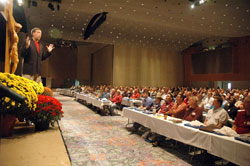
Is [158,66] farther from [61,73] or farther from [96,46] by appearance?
[61,73]

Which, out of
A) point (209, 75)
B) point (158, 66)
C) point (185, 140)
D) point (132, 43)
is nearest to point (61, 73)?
point (132, 43)

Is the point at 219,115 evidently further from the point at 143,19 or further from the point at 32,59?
the point at 143,19

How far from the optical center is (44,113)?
7.27 feet

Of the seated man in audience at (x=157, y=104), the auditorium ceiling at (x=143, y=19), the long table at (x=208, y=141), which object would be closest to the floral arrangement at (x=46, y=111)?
the long table at (x=208, y=141)

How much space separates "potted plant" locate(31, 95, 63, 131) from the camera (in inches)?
85.0

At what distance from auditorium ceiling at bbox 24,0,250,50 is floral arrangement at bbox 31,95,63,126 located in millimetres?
8255

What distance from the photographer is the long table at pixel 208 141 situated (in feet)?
7.88

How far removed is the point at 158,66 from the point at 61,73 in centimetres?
1093

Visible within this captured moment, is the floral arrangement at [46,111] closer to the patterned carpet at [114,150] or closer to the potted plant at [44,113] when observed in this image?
the potted plant at [44,113]

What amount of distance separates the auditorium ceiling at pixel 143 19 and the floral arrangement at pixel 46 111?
825 cm

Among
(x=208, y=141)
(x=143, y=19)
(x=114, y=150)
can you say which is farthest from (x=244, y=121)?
(x=143, y=19)

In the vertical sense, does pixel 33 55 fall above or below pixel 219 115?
above

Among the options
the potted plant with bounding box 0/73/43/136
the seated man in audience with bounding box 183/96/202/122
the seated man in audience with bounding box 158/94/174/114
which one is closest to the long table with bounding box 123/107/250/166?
the seated man in audience with bounding box 183/96/202/122

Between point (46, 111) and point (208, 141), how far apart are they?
7.47 feet
